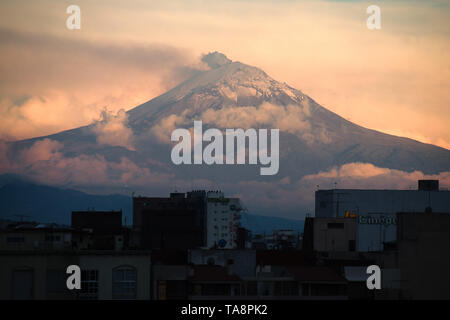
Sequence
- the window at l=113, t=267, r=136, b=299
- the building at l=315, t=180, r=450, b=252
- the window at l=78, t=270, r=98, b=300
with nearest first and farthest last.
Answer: the window at l=78, t=270, r=98, b=300
the window at l=113, t=267, r=136, b=299
the building at l=315, t=180, r=450, b=252

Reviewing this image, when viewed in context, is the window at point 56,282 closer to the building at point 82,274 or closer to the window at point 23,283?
the building at point 82,274

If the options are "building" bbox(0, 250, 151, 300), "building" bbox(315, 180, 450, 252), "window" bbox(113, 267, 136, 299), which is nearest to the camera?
"building" bbox(0, 250, 151, 300)

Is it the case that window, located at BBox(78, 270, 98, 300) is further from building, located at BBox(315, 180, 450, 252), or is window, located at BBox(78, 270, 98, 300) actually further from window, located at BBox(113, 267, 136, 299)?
building, located at BBox(315, 180, 450, 252)

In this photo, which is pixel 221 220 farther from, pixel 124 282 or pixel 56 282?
pixel 56 282

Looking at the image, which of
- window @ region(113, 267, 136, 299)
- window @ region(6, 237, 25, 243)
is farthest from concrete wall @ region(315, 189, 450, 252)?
window @ region(113, 267, 136, 299)
